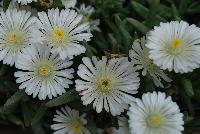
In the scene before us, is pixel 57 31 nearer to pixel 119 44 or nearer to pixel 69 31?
pixel 69 31

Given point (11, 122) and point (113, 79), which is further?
point (11, 122)

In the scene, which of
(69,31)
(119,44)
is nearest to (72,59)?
(69,31)

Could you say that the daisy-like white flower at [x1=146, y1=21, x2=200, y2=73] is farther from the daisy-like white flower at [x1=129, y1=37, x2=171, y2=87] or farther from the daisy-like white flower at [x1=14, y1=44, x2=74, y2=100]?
the daisy-like white flower at [x1=14, y1=44, x2=74, y2=100]

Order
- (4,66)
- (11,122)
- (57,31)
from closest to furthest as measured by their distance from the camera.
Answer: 1. (57,31)
2. (4,66)
3. (11,122)

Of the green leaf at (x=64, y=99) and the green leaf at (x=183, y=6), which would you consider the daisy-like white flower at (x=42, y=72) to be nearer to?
the green leaf at (x=64, y=99)

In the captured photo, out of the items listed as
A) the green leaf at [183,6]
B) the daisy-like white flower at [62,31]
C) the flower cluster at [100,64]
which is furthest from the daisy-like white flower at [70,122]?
the green leaf at [183,6]

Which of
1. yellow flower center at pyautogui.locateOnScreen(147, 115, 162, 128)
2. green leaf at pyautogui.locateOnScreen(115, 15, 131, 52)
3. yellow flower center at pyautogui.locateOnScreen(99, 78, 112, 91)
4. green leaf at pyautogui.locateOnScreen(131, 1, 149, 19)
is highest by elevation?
green leaf at pyautogui.locateOnScreen(131, 1, 149, 19)

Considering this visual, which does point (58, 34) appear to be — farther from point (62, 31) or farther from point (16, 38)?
point (16, 38)

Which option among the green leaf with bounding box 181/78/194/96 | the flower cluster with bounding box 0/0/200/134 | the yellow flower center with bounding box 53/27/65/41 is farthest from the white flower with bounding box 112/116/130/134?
the yellow flower center with bounding box 53/27/65/41
